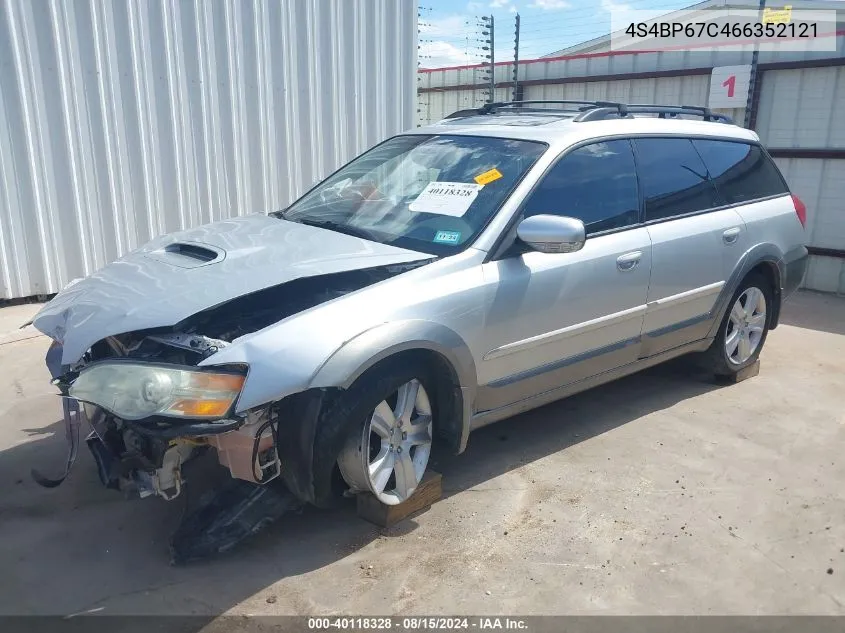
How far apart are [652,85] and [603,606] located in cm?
787

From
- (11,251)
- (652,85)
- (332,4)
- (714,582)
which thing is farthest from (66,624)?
(652,85)

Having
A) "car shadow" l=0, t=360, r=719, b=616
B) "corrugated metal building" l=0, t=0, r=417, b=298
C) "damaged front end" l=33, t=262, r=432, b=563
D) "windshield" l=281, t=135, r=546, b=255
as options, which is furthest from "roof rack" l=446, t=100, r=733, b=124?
"corrugated metal building" l=0, t=0, r=417, b=298

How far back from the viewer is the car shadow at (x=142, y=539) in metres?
2.75

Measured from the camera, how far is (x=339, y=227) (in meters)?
3.78

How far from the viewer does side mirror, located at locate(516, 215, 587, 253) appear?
127 inches

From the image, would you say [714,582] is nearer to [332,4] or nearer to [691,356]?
[691,356]

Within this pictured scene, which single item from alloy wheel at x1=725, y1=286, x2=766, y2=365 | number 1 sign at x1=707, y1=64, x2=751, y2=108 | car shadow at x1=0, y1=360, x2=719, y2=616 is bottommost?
car shadow at x1=0, y1=360, x2=719, y2=616

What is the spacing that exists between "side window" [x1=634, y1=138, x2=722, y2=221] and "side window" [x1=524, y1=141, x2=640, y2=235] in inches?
4.8

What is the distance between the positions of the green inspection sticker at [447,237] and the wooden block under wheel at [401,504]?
1.11 metres

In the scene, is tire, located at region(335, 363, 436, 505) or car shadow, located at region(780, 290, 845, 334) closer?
tire, located at region(335, 363, 436, 505)

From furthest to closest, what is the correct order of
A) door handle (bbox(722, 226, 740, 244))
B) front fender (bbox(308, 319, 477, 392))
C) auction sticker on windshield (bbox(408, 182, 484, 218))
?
door handle (bbox(722, 226, 740, 244)), auction sticker on windshield (bbox(408, 182, 484, 218)), front fender (bbox(308, 319, 477, 392))

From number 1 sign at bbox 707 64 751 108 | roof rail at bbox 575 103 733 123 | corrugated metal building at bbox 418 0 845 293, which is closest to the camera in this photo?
roof rail at bbox 575 103 733 123

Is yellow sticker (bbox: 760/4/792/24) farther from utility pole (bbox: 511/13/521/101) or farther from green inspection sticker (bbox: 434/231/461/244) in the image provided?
green inspection sticker (bbox: 434/231/461/244)

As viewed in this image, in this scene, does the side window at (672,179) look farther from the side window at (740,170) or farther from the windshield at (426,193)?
the windshield at (426,193)
